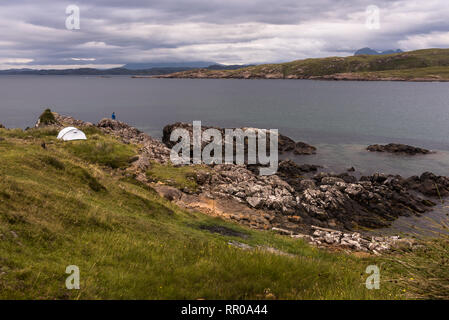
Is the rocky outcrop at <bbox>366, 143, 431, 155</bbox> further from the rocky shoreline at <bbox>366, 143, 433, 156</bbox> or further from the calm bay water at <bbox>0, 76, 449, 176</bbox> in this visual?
the calm bay water at <bbox>0, 76, 449, 176</bbox>

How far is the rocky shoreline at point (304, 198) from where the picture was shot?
98.9 feet

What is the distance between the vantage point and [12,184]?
48.2ft

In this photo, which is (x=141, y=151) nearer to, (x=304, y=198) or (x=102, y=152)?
(x=102, y=152)

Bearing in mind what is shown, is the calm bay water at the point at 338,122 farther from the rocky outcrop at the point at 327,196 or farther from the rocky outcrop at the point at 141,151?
the rocky outcrop at the point at 141,151

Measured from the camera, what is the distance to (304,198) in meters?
36.9

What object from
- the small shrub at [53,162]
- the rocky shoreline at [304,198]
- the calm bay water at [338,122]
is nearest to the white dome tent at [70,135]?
the rocky shoreline at [304,198]

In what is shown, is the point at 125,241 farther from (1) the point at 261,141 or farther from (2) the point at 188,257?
(1) the point at 261,141

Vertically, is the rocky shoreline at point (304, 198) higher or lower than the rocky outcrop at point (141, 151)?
lower

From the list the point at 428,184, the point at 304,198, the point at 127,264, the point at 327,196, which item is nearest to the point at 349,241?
the point at 327,196

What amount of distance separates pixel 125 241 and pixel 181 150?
4839 cm

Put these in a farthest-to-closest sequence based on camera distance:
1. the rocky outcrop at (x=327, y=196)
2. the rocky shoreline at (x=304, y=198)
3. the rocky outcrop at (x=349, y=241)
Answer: the rocky outcrop at (x=327, y=196), the rocky shoreline at (x=304, y=198), the rocky outcrop at (x=349, y=241)

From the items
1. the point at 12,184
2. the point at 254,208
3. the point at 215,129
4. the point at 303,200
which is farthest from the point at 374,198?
the point at 215,129

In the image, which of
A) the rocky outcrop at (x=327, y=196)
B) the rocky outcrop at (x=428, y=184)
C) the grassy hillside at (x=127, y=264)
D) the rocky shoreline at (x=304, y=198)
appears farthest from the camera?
the rocky outcrop at (x=428, y=184)
